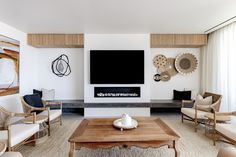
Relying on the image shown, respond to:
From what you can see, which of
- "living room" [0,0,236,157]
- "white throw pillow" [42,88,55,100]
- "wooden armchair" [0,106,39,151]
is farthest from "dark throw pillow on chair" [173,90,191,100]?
"wooden armchair" [0,106,39,151]

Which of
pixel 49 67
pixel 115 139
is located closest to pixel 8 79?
pixel 49 67

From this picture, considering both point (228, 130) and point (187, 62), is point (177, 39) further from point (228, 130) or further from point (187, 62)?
point (228, 130)

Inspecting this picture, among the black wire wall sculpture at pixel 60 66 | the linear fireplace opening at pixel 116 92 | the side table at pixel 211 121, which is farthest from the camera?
the black wire wall sculpture at pixel 60 66

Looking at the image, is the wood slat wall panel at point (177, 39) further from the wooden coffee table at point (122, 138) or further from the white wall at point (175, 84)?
the wooden coffee table at point (122, 138)

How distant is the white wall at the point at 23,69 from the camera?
13.7 ft

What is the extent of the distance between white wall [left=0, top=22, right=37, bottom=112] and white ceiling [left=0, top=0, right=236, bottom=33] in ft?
0.70

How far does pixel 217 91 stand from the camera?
493 cm

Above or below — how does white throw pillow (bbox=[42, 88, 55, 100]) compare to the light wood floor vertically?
above

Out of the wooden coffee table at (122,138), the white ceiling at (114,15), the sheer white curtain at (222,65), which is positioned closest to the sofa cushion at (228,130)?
the wooden coffee table at (122,138)

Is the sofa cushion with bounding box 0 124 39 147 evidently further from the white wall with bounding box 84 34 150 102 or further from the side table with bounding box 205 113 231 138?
the side table with bounding box 205 113 231 138

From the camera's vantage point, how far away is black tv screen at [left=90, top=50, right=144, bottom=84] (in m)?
5.28

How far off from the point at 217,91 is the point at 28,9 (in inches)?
201

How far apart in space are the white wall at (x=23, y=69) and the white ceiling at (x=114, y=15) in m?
0.21

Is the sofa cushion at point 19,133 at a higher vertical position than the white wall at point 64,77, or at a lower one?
lower
